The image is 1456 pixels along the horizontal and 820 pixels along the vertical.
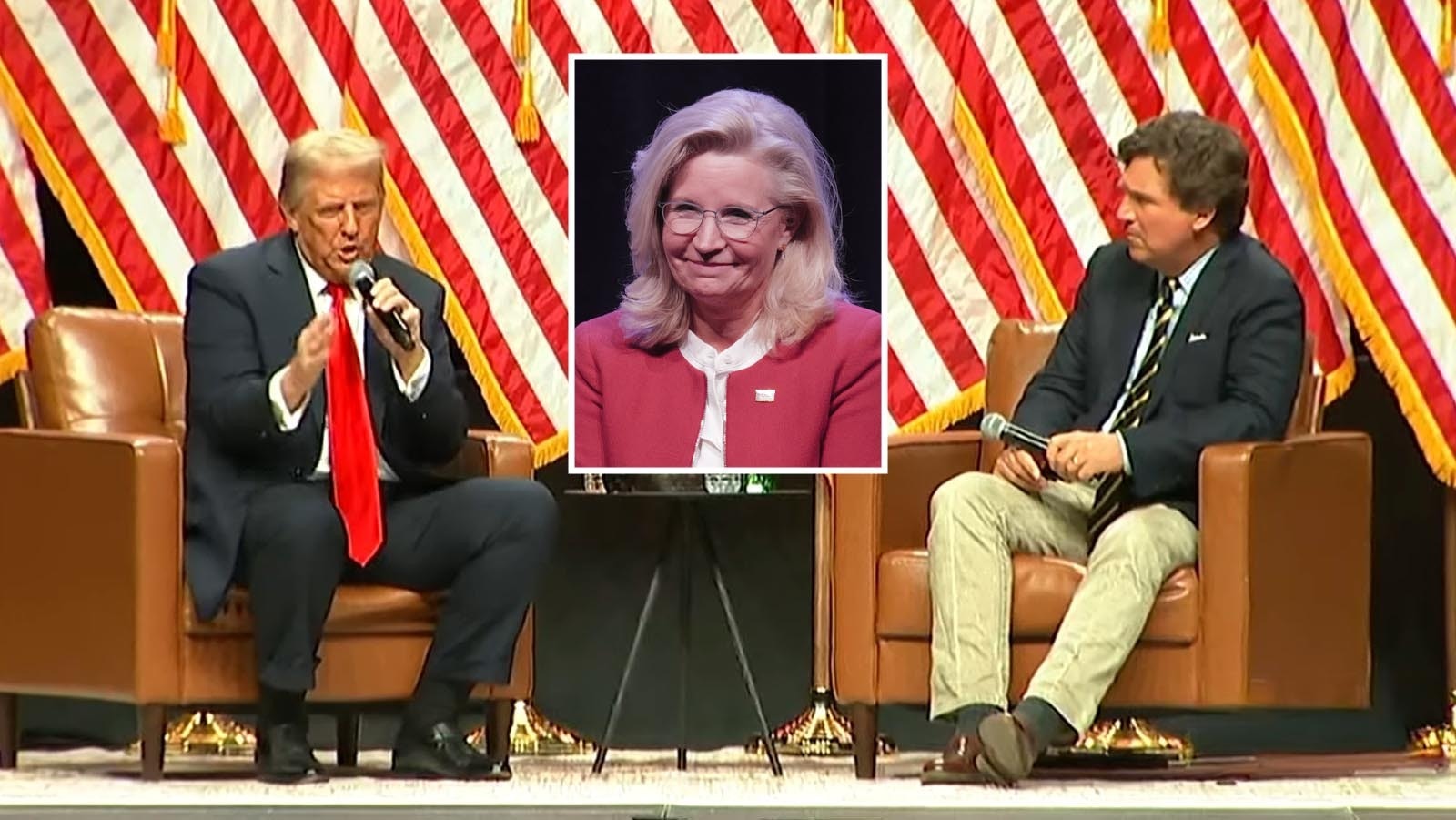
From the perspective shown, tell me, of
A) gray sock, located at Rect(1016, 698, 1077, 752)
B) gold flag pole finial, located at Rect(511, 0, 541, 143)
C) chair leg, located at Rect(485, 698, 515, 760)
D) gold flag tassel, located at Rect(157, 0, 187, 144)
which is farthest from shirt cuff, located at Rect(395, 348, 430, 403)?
gray sock, located at Rect(1016, 698, 1077, 752)

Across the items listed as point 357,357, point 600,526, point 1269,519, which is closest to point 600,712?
point 600,526

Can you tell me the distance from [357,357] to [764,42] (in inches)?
54.9

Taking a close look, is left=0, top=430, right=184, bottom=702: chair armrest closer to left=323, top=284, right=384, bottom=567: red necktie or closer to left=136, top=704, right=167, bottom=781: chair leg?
left=136, top=704, right=167, bottom=781: chair leg

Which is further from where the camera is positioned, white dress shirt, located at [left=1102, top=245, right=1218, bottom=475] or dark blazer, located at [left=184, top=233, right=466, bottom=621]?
white dress shirt, located at [left=1102, top=245, right=1218, bottom=475]

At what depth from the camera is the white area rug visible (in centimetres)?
452

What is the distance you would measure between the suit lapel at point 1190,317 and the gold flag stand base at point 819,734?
3.81 ft

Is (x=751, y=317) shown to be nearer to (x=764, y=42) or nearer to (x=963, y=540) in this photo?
(x=963, y=540)

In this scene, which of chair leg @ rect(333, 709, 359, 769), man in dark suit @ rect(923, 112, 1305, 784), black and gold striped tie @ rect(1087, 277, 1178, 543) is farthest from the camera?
chair leg @ rect(333, 709, 359, 769)

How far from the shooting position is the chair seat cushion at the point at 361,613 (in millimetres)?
4945

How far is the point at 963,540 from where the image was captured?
496cm

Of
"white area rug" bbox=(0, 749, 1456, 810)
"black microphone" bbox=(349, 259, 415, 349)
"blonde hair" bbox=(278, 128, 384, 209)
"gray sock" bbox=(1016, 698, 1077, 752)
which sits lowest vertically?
"white area rug" bbox=(0, 749, 1456, 810)

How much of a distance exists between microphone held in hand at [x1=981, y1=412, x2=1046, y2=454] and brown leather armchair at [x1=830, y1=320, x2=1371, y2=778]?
0.22 m

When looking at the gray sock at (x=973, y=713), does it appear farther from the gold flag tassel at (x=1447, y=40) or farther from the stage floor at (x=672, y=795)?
Answer: the gold flag tassel at (x=1447, y=40)

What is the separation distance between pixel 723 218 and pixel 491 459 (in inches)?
28.3
